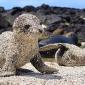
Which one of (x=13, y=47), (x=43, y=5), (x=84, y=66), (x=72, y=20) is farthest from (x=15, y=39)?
(x=43, y=5)

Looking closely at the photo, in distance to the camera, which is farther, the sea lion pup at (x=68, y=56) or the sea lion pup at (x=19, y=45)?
the sea lion pup at (x=68, y=56)

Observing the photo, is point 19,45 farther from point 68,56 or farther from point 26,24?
point 68,56

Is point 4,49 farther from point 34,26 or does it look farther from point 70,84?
point 70,84

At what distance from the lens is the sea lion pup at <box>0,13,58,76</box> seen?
9320 millimetres

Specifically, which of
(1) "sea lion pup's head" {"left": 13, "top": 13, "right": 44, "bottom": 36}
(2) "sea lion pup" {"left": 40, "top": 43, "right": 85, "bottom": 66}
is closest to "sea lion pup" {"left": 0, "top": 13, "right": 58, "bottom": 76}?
(1) "sea lion pup's head" {"left": 13, "top": 13, "right": 44, "bottom": 36}

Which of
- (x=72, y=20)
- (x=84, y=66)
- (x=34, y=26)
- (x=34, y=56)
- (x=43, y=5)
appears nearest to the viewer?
(x=34, y=26)

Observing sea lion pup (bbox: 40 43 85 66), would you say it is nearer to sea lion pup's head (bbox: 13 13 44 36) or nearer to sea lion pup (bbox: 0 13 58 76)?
sea lion pup (bbox: 0 13 58 76)

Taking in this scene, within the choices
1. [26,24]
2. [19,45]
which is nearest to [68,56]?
[19,45]

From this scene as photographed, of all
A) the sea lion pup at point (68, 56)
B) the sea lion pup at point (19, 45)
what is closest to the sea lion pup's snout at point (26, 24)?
the sea lion pup at point (19, 45)

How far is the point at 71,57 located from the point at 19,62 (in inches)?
149

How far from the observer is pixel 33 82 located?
28.8ft

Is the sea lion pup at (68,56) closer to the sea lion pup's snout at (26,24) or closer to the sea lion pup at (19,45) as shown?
the sea lion pup at (19,45)

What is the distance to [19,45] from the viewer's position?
31.2 feet

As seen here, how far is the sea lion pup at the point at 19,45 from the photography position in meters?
9.32
